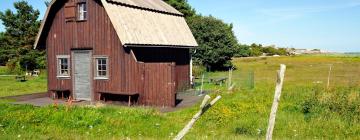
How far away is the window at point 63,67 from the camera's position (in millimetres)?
21125

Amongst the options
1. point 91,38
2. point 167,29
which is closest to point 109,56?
point 91,38

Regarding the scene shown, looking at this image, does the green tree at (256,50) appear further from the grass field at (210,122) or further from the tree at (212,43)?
the grass field at (210,122)

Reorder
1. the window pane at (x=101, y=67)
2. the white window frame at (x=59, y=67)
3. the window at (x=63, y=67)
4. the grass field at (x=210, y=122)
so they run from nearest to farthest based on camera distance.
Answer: the grass field at (x=210, y=122) → the window pane at (x=101, y=67) → the white window frame at (x=59, y=67) → the window at (x=63, y=67)

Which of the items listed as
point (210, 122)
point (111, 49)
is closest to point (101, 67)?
point (111, 49)

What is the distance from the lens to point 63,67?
21422 millimetres

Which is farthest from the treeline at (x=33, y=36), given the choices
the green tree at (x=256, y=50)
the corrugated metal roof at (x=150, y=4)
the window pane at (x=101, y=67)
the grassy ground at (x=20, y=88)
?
the green tree at (x=256, y=50)

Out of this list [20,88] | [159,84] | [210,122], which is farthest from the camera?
[20,88]

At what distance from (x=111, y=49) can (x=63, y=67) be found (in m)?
3.99

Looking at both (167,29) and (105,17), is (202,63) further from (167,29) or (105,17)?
(105,17)

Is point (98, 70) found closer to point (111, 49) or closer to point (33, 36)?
point (111, 49)

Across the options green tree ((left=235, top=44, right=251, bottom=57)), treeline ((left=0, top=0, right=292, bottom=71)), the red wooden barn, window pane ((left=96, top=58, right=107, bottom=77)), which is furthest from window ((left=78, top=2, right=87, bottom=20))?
green tree ((left=235, top=44, right=251, bottom=57))

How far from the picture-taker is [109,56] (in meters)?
19.2

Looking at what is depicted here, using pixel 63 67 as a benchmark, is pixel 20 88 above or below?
below

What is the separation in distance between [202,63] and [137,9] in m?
24.8
